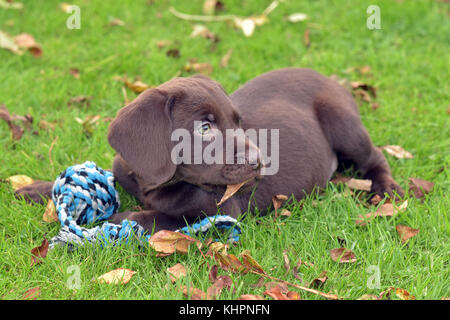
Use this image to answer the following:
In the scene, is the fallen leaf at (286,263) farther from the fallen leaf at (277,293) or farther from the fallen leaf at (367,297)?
the fallen leaf at (367,297)

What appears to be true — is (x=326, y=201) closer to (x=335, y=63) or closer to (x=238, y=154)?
(x=238, y=154)

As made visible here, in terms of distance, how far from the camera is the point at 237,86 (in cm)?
487

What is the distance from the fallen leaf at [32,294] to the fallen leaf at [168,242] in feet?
1.97

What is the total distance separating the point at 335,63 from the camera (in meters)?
5.33

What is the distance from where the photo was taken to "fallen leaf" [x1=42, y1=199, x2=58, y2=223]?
3.20 m

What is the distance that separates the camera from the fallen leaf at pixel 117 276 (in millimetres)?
2682

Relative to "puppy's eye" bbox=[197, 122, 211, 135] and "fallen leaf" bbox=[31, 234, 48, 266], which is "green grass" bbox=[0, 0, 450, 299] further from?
"puppy's eye" bbox=[197, 122, 211, 135]

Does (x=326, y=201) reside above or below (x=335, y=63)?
below

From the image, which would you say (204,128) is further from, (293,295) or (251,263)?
(293,295)

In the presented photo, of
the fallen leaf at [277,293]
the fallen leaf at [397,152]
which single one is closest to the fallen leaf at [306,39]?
the fallen leaf at [397,152]

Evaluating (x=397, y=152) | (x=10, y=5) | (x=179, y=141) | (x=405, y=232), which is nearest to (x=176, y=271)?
(x=179, y=141)

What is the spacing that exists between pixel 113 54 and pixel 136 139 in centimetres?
280

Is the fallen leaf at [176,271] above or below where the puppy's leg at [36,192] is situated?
below
